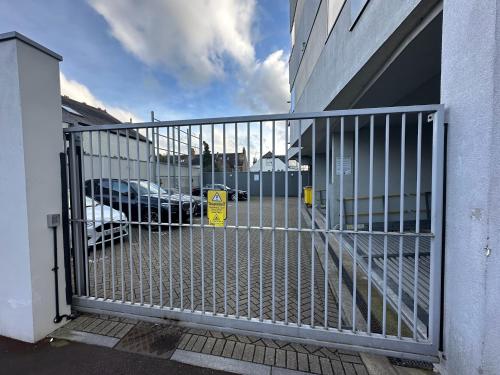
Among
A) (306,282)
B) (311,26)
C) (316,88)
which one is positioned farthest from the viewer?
(311,26)

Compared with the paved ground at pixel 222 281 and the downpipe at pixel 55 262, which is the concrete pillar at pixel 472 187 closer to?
the paved ground at pixel 222 281

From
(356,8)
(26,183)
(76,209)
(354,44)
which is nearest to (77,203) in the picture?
(76,209)

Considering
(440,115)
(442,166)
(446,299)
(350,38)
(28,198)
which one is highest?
(350,38)

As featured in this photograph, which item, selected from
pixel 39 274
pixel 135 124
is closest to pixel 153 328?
pixel 39 274

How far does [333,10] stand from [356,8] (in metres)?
1.48

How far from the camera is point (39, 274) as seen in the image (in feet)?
7.98

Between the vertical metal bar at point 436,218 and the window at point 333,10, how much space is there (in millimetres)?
3943

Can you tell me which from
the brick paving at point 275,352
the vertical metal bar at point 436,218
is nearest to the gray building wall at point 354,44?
the vertical metal bar at point 436,218

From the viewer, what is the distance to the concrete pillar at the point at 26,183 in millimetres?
2262

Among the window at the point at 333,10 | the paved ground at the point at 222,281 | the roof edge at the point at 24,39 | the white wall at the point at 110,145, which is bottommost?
the paved ground at the point at 222,281

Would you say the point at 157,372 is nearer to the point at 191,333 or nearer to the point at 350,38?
the point at 191,333

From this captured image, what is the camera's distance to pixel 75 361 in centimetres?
214

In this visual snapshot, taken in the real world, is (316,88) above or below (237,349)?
above

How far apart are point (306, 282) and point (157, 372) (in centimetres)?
232
